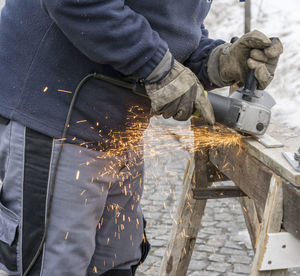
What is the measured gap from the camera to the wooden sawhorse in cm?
155

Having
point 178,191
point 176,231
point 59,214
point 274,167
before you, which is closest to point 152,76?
point 274,167

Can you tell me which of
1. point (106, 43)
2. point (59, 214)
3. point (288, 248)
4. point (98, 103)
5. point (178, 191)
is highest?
point (106, 43)

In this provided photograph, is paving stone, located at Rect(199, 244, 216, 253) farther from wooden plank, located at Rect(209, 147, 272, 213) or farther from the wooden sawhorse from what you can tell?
wooden plank, located at Rect(209, 147, 272, 213)

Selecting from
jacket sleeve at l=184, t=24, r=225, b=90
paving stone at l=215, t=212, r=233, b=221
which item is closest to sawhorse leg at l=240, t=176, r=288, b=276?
jacket sleeve at l=184, t=24, r=225, b=90

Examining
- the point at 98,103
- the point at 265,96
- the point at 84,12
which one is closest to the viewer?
the point at 84,12

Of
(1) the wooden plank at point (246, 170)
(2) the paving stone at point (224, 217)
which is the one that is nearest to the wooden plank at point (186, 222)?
(1) the wooden plank at point (246, 170)

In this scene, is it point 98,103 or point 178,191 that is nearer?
point 98,103

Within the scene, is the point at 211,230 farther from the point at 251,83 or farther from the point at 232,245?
the point at 251,83

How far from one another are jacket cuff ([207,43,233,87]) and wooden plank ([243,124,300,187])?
0.44 m

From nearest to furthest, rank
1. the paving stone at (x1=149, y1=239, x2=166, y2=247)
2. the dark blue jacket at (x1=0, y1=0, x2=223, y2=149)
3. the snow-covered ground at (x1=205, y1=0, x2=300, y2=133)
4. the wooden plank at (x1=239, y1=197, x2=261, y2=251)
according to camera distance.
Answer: the dark blue jacket at (x1=0, y1=0, x2=223, y2=149) → the wooden plank at (x1=239, y1=197, x2=261, y2=251) → the paving stone at (x1=149, y1=239, x2=166, y2=247) → the snow-covered ground at (x1=205, y1=0, x2=300, y2=133)

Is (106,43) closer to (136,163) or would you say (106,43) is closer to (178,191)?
(136,163)

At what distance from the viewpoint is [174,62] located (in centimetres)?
179

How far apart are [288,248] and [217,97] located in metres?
0.70

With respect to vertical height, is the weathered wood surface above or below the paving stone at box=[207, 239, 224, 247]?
above
